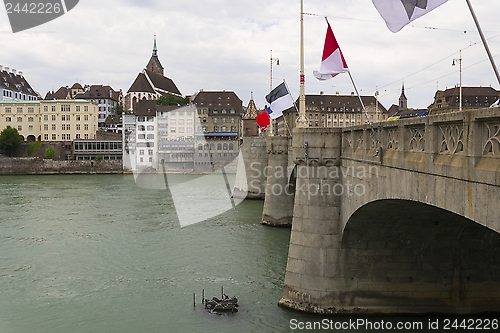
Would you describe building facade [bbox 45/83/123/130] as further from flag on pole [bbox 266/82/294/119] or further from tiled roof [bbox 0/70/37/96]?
flag on pole [bbox 266/82/294/119]

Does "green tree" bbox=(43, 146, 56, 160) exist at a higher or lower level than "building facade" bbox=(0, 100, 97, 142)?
lower

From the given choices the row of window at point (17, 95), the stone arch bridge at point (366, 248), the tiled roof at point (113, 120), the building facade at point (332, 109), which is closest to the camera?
the stone arch bridge at point (366, 248)

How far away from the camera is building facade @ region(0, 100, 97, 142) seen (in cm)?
10494

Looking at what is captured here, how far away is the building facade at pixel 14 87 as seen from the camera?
117562 mm

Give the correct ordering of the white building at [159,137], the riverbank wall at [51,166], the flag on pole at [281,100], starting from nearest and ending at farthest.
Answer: the flag on pole at [281,100]
the riverbank wall at [51,166]
the white building at [159,137]

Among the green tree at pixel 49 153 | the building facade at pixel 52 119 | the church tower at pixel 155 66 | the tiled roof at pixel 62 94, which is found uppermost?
the church tower at pixel 155 66

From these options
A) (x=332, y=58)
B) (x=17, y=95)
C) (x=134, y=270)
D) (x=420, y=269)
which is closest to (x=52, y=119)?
(x=17, y=95)

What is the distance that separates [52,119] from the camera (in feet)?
346

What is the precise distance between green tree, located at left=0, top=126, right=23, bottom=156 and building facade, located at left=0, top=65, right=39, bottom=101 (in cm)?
2088

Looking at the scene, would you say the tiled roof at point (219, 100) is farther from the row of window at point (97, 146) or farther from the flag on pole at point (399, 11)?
the flag on pole at point (399, 11)

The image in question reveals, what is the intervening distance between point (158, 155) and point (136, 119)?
12102mm

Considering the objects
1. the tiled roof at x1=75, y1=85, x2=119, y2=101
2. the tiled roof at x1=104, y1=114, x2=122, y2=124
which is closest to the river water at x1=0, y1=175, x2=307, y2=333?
the tiled roof at x1=104, y1=114, x2=122, y2=124

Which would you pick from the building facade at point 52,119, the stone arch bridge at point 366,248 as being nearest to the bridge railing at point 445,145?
the stone arch bridge at point 366,248

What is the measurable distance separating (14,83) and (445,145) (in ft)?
432
